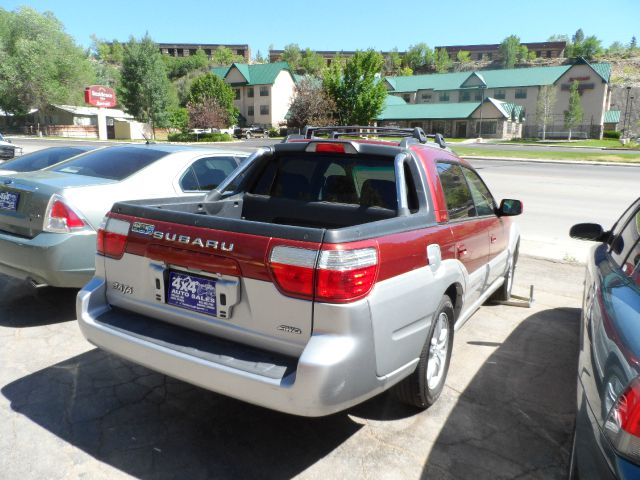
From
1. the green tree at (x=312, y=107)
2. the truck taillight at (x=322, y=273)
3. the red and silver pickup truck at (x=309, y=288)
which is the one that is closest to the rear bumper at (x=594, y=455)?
the red and silver pickup truck at (x=309, y=288)

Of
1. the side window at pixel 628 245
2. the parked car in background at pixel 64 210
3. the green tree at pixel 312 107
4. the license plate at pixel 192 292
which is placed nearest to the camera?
the side window at pixel 628 245

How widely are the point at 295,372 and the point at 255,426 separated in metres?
0.99

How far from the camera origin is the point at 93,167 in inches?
224

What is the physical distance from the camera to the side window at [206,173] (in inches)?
228

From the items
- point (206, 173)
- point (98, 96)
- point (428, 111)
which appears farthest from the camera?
point (428, 111)

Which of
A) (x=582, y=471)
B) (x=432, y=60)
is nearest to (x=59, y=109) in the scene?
(x=582, y=471)

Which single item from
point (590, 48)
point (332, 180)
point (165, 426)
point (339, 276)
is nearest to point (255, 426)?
point (165, 426)

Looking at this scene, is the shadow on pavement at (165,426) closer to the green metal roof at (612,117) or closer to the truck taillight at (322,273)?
the truck taillight at (322,273)

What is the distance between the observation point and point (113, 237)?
3182mm

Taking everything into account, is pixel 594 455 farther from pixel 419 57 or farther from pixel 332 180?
pixel 419 57

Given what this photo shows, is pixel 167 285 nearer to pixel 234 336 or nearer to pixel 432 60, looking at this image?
pixel 234 336

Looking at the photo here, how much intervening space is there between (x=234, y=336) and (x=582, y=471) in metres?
1.72

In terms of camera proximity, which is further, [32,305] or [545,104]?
[545,104]

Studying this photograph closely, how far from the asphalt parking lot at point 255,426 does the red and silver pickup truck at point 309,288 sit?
14.5 inches
